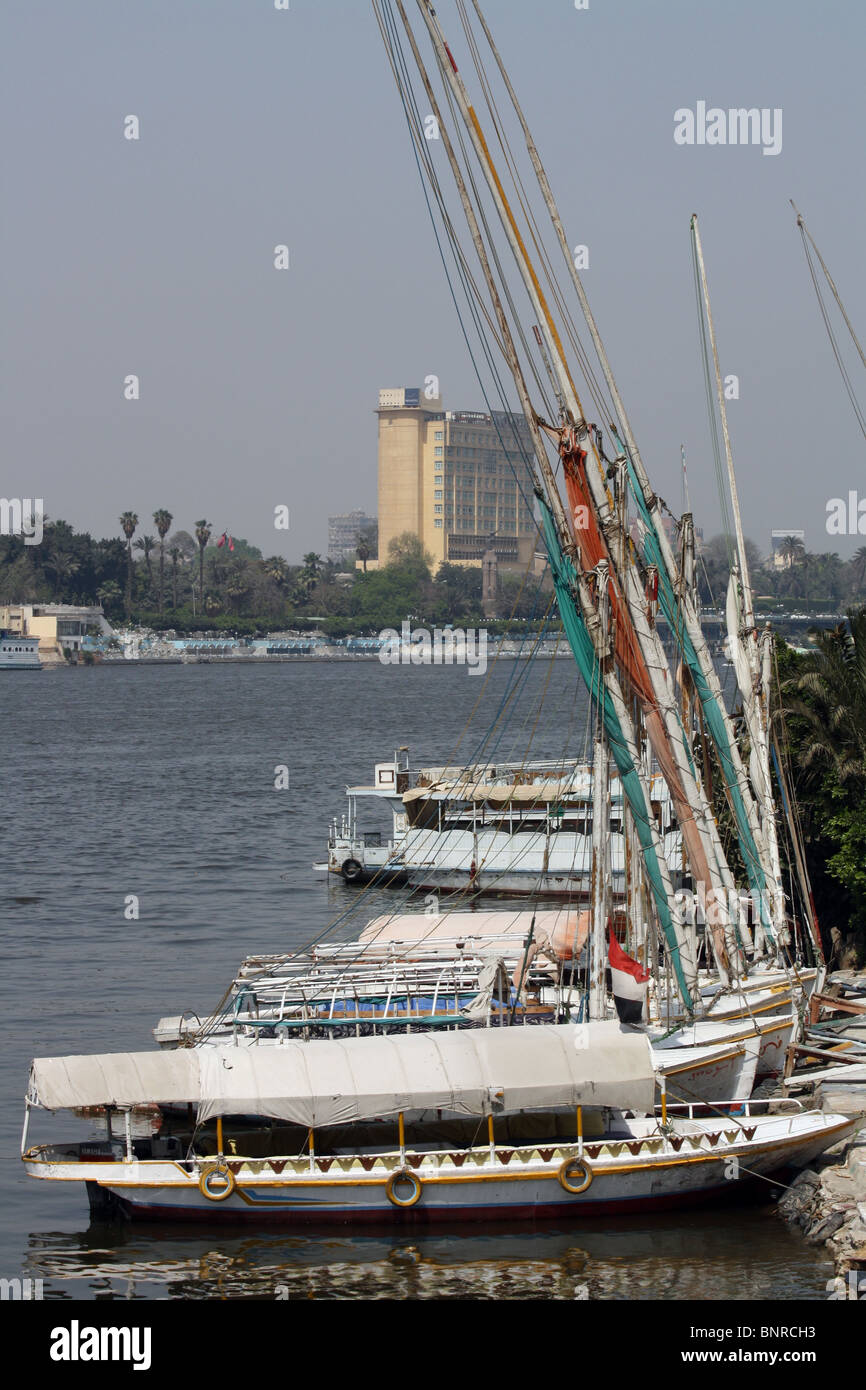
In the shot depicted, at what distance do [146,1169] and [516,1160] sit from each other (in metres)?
5.44

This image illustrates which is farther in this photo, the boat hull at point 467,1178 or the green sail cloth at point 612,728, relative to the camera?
the green sail cloth at point 612,728

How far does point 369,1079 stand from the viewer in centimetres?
2412

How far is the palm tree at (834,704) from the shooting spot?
3688 centimetres

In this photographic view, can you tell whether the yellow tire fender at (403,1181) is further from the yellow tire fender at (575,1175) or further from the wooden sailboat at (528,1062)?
the yellow tire fender at (575,1175)

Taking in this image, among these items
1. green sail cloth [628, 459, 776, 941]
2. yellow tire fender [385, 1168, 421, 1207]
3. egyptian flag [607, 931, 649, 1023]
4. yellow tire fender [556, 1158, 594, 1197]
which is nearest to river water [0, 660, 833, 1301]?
yellow tire fender [385, 1168, 421, 1207]

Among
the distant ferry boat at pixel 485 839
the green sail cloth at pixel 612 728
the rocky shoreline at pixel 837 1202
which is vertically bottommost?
the rocky shoreline at pixel 837 1202

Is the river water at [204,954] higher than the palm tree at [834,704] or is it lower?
lower

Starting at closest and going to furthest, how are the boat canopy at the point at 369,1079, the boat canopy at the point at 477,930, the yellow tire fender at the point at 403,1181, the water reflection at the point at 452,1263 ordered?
the water reflection at the point at 452,1263 < the boat canopy at the point at 369,1079 < the yellow tire fender at the point at 403,1181 < the boat canopy at the point at 477,930

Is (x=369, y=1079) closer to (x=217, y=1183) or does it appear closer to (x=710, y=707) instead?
(x=217, y=1183)

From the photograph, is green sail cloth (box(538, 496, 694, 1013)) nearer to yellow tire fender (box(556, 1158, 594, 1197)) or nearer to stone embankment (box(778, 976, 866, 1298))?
stone embankment (box(778, 976, 866, 1298))

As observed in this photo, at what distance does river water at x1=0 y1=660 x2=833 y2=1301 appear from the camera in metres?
23.0

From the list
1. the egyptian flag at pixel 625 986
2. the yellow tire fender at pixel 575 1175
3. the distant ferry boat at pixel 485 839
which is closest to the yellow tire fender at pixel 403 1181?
the yellow tire fender at pixel 575 1175

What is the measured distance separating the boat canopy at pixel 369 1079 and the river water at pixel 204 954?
1.97 metres
